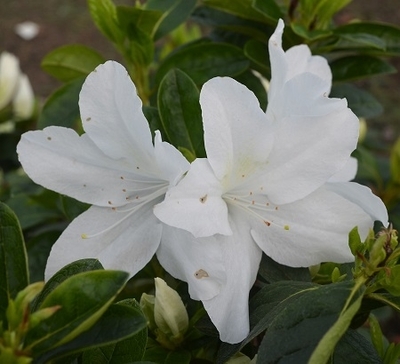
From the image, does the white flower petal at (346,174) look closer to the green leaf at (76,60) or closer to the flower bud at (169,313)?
the flower bud at (169,313)

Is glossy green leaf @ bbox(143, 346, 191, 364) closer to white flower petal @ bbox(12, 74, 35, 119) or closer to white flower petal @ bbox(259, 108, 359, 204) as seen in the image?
white flower petal @ bbox(259, 108, 359, 204)

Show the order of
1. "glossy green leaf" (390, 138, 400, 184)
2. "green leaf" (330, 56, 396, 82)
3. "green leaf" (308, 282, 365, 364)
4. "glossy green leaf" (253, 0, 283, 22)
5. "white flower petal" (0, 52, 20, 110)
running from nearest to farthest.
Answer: "green leaf" (308, 282, 365, 364) → "glossy green leaf" (253, 0, 283, 22) → "green leaf" (330, 56, 396, 82) → "glossy green leaf" (390, 138, 400, 184) → "white flower petal" (0, 52, 20, 110)

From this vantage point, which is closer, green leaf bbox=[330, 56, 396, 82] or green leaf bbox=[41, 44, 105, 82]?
green leaf bbox=[330, 56, 396, 82]

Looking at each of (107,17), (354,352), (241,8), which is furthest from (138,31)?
(354,352)

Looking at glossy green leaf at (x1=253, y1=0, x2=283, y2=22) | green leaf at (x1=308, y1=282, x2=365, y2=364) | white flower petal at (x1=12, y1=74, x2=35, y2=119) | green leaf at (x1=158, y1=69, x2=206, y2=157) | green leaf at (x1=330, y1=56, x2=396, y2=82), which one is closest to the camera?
green leaf at (x1=308, y1=282, x2=365, y2=364)

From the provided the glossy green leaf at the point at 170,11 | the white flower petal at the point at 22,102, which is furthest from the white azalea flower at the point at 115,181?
the white flower petal at the point at 22,102

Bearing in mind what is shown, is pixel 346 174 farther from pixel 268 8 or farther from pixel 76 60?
pixel 76 60

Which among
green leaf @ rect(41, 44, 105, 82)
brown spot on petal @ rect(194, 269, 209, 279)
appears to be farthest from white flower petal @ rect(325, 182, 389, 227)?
green leaf @ rect(41, 44, 105, 82)
